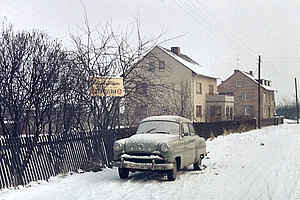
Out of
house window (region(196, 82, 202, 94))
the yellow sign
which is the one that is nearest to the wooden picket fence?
the yellow sign

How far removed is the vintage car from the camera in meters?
10.4

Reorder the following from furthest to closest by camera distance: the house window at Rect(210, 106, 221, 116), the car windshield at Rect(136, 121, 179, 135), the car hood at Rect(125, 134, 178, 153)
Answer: the house window at Rect(210, 106, 221, 116) → the car windshield at Rect(136, 121, 179, 135) → the car hood at Rect(125, 134, 178, 153)

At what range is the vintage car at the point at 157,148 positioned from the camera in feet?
34.2

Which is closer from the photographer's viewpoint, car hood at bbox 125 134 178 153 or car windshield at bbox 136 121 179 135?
car hood at bbox 125 134 178 153

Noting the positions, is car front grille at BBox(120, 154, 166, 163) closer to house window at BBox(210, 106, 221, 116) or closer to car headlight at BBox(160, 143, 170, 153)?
car headlight at BBox(160, 143, 170, 153)

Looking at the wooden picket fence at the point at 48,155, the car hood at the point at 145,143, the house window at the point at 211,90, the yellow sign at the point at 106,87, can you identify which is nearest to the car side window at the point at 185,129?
the car hood at the point at 145,143

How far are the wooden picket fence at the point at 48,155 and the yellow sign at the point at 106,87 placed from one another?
56.0 inches

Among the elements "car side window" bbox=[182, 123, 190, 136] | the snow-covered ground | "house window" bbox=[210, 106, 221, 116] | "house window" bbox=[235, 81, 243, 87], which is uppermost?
"house window" bbox=[235, 81, 243, 87]

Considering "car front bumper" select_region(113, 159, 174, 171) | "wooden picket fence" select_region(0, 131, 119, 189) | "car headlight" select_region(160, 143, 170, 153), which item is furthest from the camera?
"car headlight" select_region(160, 143, 170, 153)

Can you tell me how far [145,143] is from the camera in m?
10.6

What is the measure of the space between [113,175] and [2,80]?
13.9 ft

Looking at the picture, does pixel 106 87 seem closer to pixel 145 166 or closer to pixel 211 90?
pixel 145 166

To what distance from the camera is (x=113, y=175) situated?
38.7 ft

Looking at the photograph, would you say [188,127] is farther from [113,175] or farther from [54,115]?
[54,115]
